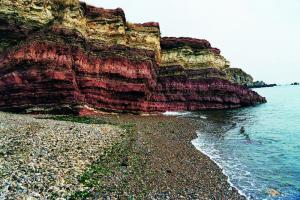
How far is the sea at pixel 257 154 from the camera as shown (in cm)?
2091

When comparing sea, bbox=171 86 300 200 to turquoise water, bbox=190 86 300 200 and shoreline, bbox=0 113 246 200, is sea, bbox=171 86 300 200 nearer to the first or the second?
turquoise water, bbox=190 86 300 200

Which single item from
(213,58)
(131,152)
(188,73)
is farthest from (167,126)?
(213,58)

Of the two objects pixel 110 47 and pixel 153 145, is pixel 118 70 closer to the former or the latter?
pixel 110 47

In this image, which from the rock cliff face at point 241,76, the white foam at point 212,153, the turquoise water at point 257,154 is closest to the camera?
the turquoise water at point 257,154

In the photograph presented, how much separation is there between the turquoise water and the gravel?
30.1 ft

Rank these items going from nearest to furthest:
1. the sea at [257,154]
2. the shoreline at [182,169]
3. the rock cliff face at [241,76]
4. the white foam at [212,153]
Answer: the shoreline at [182,169] → the sea at [257,154] → the white foam at [212,153] → the rock cliff face at [241,76]

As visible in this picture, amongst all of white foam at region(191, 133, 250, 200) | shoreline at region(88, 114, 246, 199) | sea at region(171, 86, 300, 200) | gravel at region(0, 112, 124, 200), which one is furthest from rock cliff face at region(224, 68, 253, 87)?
gravel at region(0, 112, 124, 200)

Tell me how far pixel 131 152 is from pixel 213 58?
5493 cm

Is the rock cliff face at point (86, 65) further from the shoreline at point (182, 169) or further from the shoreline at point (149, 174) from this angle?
the shoreline at point (149, 174)

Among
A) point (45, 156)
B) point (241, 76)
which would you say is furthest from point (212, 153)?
point (241, 76)

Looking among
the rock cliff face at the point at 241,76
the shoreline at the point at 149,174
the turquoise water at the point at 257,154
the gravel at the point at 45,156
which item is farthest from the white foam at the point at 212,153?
the rock cliff face at the point at 241,76

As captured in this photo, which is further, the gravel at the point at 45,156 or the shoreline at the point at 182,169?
the shoreline at the point at 182,169

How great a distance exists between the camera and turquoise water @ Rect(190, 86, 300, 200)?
21188 mm

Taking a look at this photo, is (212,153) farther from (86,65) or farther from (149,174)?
Answer: (86,65)
